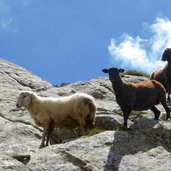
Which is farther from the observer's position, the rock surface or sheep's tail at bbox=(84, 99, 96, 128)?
sheep's tail at bbox=(84, 99, 96, 128)

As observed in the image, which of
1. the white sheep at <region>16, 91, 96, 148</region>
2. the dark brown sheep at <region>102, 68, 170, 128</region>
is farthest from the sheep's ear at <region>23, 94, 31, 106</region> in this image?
the dark brown sheep at <region>102, 68, 170, 128</region>

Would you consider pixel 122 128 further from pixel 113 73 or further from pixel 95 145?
pixel 113 73

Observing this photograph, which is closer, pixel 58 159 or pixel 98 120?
pixel 58 159

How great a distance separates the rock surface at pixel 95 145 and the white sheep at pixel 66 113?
68 cm

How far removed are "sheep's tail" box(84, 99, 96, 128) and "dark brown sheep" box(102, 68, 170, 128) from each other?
46.7 inches

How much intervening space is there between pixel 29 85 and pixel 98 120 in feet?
24.9

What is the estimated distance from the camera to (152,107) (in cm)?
2103

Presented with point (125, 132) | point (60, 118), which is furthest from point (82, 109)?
point (125, 132)

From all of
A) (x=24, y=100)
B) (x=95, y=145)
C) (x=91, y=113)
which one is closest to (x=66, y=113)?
(x=91, y=113)

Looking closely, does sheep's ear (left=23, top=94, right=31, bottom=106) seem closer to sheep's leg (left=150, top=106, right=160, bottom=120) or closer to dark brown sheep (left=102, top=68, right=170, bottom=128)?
dark brown sheep (left=102, top=68, right=170, bottom=128)

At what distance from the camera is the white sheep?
1867 centimetres

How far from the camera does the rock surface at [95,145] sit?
15430 millimetres

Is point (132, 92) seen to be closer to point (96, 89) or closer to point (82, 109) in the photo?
point (82, 109)

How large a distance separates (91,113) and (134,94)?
85.1 inches
